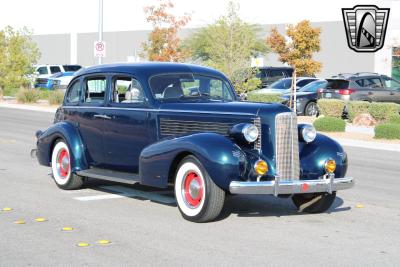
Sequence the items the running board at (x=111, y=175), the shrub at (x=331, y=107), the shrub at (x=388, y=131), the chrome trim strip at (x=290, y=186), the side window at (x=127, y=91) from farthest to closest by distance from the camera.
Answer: the shrub at (x=331, y=107) → the shrub at (x=388, y=131) → the side window at (x=127, y=91) → the running board at (x=111, y=175) → the chrome trim strip at (x=290, y=186)

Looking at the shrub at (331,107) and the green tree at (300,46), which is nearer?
the shrub at (331,107)

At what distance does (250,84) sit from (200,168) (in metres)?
21.1

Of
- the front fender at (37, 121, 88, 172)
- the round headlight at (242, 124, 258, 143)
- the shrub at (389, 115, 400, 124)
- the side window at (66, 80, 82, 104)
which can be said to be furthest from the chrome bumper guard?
the shrub at (389, 115, 400, 124)

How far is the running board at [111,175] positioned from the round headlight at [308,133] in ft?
7.13

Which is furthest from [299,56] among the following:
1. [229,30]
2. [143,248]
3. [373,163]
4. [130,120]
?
[143,248]

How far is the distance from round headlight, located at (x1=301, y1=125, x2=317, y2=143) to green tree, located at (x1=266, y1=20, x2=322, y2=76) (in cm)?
2676

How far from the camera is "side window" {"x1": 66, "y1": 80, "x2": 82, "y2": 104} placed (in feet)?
36.8

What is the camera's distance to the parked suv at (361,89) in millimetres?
28562

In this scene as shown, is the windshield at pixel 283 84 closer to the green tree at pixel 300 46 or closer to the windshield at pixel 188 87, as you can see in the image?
the green tree at pixel 300 46

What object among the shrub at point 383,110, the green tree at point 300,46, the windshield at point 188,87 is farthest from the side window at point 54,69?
the windshield at point 188,87

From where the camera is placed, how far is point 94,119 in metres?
10.5

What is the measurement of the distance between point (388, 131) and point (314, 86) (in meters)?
9.26

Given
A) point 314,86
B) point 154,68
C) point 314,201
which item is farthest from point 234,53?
point 314,201

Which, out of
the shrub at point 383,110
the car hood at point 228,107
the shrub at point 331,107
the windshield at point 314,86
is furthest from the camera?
the windshield at point 314,86
